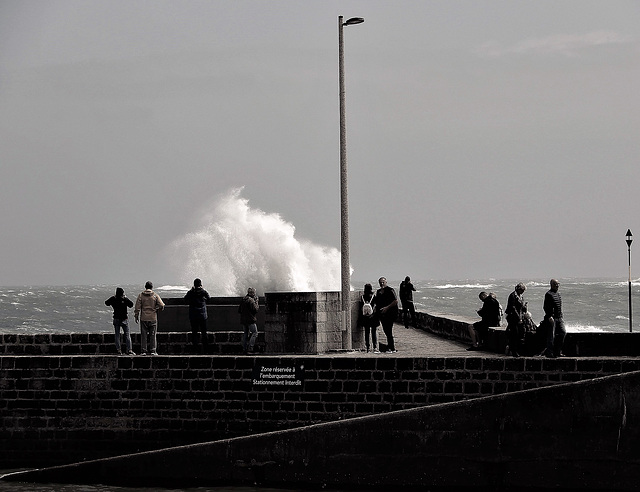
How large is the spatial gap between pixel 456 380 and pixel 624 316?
67210 mm

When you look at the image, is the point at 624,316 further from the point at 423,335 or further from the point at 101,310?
the point at 423,335

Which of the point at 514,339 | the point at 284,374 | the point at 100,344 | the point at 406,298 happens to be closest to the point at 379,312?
the point at 514,339

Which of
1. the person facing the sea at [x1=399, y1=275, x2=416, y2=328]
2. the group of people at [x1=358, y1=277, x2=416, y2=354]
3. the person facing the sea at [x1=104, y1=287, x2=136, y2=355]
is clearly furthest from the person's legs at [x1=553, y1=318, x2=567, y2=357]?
the person facing the sea at [x1=399, y1=275, x2=416, y2=328]

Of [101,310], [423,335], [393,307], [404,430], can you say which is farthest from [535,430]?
[101,310]

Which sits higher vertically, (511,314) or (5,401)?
(511,314)

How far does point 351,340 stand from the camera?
2152 cm

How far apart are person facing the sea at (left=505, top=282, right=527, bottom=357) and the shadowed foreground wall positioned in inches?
90.4

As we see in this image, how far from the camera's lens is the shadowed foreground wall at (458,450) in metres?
16.3

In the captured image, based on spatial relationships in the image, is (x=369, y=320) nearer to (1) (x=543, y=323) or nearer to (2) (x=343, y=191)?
(2) (x=343, y=191)

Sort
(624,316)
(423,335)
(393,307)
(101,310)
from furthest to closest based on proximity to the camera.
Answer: (101,310)
(624,316)
(423,335)
(393,307)

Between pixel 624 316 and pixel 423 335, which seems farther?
pixel 624 316

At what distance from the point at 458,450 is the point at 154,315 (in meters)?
6.22

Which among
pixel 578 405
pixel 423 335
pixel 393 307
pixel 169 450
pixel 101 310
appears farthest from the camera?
pixel 101 310

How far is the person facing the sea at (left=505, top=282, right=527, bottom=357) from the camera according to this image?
1866cm
